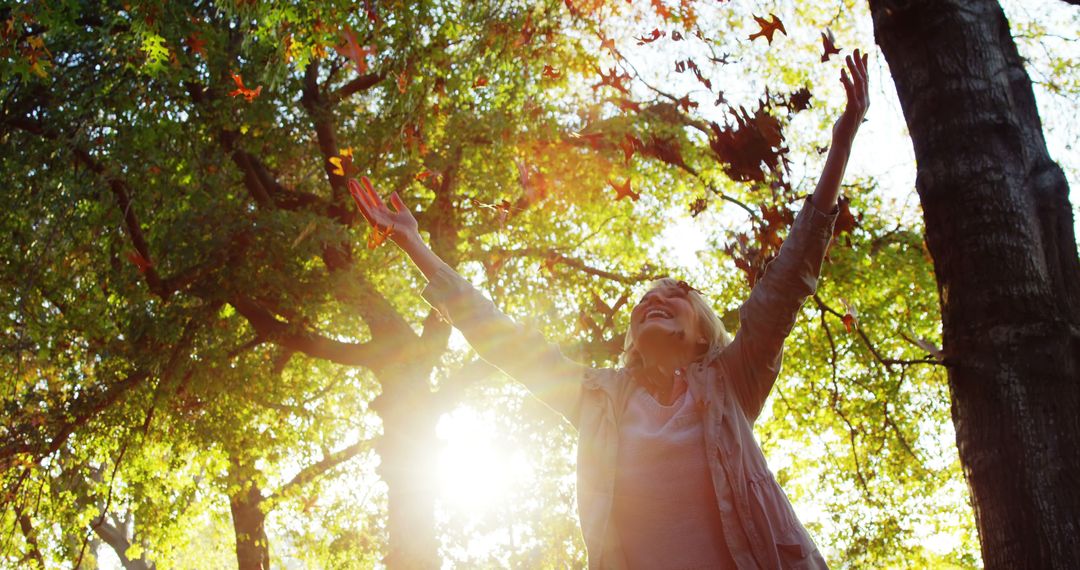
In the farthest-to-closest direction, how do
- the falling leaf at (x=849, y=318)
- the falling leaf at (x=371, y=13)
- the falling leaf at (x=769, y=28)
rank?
the falling leaf at (x=371, y=13)
the falling leaf at (x=769, y=28)
the falling leaf at (x=849, y=318)

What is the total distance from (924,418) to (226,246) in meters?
10.6

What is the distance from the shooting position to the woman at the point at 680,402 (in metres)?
2.27

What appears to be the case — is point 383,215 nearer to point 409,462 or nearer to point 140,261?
point 140,261

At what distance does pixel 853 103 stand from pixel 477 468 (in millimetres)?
11667

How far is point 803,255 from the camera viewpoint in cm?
240

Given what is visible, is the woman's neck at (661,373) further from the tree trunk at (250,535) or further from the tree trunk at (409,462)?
the tree trunk at (250,535)

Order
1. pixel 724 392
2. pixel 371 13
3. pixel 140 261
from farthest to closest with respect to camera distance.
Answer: pixel 140 261, pixel 371 13, pixel 724 392

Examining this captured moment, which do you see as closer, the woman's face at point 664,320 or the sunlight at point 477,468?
the woman's face at point 664,320

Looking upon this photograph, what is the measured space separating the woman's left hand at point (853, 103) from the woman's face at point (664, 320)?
2.32 feet

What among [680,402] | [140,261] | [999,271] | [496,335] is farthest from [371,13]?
[999,271]

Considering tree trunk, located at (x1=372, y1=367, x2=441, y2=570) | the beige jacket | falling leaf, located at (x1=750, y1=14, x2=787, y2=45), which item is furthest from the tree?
the beige jacket

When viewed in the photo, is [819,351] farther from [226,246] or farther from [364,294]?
[226,246]

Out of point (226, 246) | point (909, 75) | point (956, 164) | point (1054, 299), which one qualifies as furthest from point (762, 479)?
point (226, 246)

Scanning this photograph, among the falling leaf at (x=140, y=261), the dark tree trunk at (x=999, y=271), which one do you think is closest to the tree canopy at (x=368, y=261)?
the falling leaf at (x=140, y=261)
